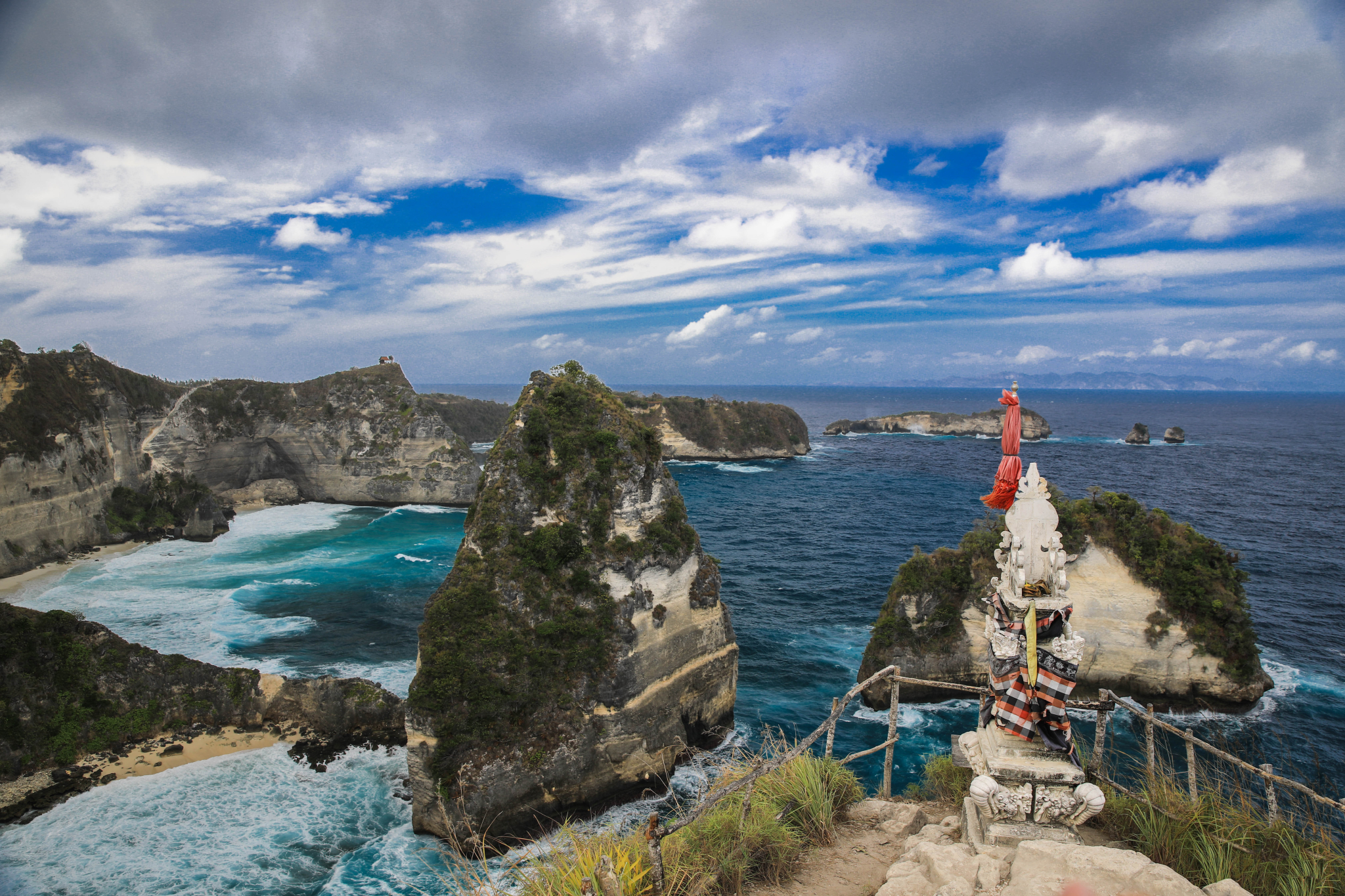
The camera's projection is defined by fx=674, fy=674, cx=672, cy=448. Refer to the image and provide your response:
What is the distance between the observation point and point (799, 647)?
3338 cm

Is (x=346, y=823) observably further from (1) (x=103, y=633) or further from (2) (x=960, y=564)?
(2) (x=960, y=564)

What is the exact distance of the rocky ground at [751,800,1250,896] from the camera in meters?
6.27

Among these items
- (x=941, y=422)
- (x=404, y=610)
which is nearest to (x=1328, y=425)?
(x=941, y=422)

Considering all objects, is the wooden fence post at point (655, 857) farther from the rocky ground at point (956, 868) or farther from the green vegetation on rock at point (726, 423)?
the green vegetation on rock at point (726, 423)

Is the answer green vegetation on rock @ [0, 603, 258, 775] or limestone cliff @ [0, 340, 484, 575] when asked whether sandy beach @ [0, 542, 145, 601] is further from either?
green vegetation on rock @ [0, 603, 258, 775]

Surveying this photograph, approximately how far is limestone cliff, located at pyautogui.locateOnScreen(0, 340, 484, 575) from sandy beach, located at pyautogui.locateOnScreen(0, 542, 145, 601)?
1.84 feet

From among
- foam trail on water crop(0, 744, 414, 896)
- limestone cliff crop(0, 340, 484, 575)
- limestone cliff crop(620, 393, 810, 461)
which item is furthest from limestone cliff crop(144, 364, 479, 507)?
foam trail on water crop(0, 744, 414, 896)

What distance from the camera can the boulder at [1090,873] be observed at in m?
6.18

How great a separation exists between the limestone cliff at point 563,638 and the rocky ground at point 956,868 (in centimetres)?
1122

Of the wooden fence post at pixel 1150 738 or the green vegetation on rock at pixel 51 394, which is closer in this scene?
the wooden fence post at pixel 1150 738

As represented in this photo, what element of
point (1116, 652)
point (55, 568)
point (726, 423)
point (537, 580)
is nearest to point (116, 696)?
point (537, 580)

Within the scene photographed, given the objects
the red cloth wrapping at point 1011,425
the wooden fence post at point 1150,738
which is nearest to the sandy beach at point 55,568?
the red cloth wrapping at point 1011,425

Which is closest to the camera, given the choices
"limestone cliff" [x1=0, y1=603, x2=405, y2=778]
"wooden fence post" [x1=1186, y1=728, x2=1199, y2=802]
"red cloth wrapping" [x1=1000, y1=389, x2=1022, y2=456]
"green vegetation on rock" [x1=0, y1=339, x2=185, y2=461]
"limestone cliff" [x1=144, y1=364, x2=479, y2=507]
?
"red cloth wrapping" [x1=1000, y1=389, x2=1022, y2=456]

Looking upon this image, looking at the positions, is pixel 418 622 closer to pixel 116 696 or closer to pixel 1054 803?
pixel 116 696
